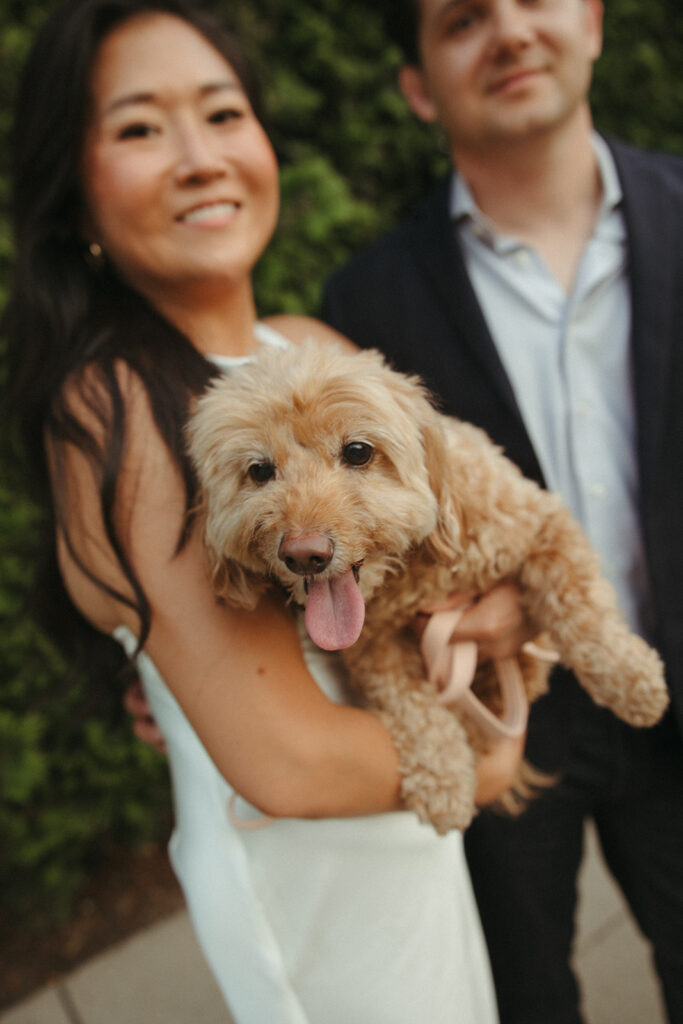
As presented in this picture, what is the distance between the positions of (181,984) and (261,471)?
2788mm

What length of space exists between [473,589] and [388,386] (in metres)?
0.51

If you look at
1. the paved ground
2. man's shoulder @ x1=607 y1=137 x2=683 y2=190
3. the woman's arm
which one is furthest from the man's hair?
the paved ground

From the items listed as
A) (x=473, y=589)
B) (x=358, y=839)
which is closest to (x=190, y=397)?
(x=473, y=589)

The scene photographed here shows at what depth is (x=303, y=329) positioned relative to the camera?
2.06 m

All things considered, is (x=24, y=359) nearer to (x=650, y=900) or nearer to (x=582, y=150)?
(x=582, y=150)

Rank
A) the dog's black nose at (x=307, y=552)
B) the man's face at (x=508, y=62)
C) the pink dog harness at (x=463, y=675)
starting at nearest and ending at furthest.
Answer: the dog's black nose at (x=307, y=552) < the pink dog harness at (x=463, y=675) < the man's face at (x=508, y=62)

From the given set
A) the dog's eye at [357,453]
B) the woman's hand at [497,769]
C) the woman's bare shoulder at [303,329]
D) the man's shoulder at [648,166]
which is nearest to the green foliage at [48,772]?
Result: the woman's bare shoulder at [303,329]

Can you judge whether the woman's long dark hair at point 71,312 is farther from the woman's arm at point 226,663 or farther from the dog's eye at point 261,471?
the dog's eye at point 261,471

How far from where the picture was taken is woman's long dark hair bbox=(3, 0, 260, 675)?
152 cm

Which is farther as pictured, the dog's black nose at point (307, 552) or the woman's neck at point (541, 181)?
the woman's neck at point (541, 181)

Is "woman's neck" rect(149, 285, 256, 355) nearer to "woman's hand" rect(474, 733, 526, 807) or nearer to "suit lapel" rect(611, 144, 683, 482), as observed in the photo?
"suit lapel" rect(611, 144, 683, 482)

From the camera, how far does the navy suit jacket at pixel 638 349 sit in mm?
1898

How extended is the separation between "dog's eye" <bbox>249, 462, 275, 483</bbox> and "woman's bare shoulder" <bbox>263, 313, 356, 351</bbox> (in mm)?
605

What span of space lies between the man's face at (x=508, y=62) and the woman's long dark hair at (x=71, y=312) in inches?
22.3
